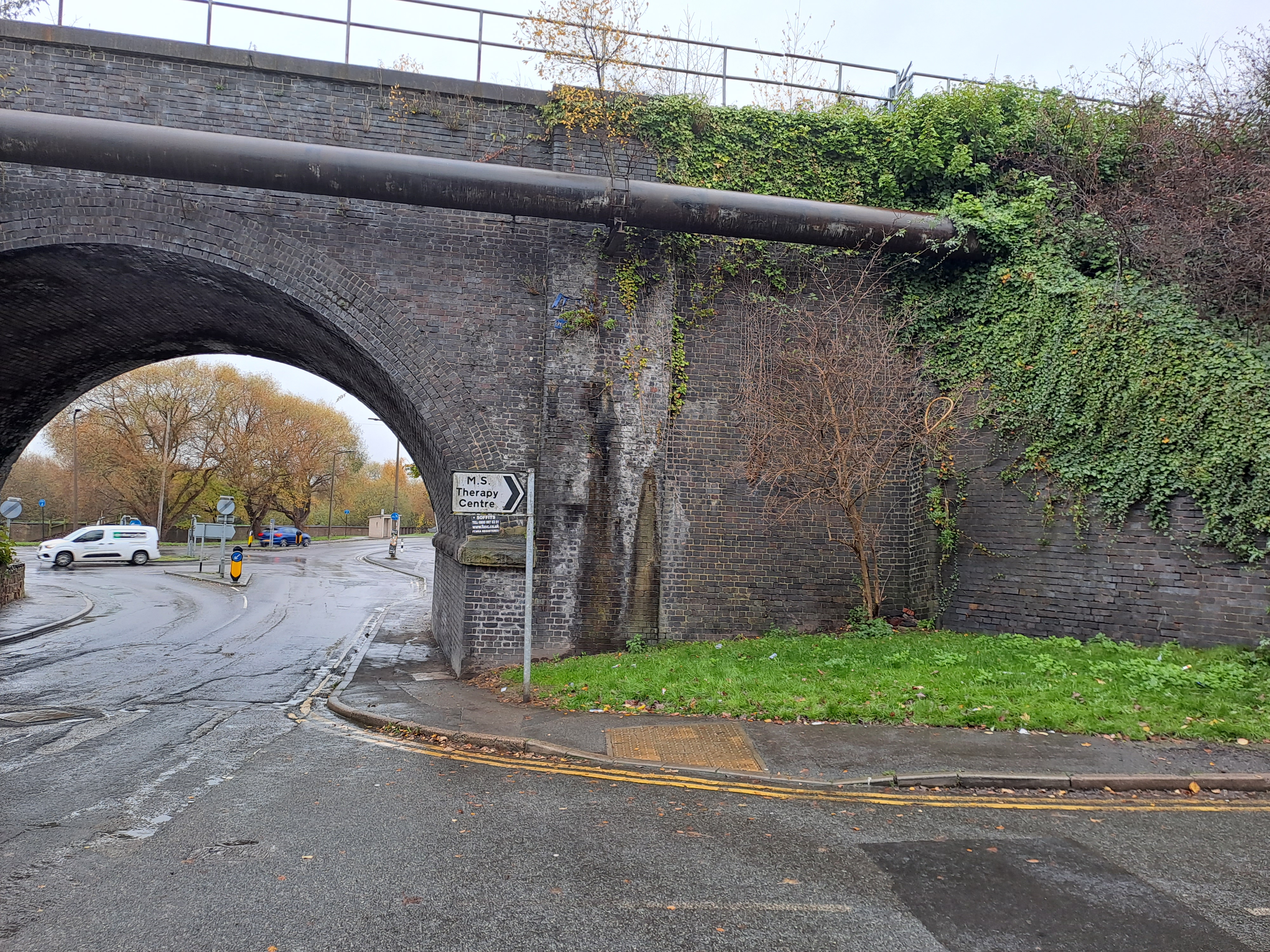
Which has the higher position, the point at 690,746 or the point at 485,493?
the point at 485,493

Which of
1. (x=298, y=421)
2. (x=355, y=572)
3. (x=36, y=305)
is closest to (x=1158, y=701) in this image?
(x=36, y=305)

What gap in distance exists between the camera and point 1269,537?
9383 mm

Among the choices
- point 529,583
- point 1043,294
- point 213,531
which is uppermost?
point 1043,294

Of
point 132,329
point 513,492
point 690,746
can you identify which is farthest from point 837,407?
point 132,329

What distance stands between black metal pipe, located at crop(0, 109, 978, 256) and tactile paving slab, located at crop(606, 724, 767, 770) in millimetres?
7092

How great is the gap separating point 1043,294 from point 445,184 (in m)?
8.96

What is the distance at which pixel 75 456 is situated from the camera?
44.6m

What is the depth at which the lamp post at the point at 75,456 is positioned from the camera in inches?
1768

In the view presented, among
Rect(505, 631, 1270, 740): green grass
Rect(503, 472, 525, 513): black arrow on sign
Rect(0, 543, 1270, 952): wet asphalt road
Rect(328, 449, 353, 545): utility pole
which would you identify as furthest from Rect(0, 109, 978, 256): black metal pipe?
Rect(328, 449, 353, 545): utility pole

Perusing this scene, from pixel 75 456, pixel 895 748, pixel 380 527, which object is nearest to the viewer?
pixel 895 748

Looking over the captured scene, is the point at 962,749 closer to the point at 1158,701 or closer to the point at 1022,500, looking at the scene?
the point at 1158,701

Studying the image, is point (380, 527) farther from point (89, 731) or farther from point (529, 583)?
point (529, 583)

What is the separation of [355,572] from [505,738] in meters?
28.1

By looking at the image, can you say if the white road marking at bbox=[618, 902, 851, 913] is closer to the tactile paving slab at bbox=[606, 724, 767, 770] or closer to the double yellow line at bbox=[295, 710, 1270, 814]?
the double yellow line at bbox=[295, 710, 1270, 814]
